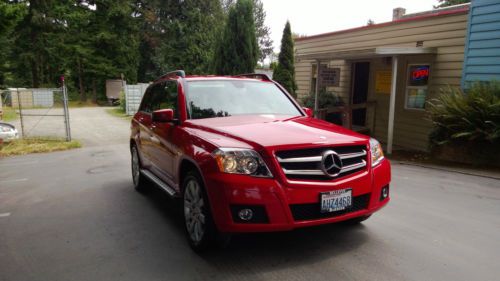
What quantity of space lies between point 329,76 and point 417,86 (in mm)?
3044

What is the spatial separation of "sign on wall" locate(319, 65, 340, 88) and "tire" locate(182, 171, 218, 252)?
9760 millimetres

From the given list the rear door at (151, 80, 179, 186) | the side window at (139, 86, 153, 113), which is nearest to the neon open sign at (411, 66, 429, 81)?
the side window at (139, 86, 153, 113)

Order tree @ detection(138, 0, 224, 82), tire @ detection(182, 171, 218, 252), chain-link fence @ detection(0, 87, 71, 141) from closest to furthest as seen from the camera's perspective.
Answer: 1. tire @ detection(182, 171, 218, 252)
2. chain-link fence @ detection(0, 87, 71, 141)
3. tree @ detection(138, 0, 224, 82)

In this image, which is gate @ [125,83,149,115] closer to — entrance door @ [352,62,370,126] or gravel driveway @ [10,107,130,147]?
gravel driveway @ [10,107,130,147]

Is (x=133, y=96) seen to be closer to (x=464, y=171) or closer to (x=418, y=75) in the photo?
(x=418, y=75)

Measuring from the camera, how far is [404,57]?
36.7ft

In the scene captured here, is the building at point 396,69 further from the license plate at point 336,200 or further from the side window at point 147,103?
the license plate at point 336,200

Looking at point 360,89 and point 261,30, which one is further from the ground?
point 261,30

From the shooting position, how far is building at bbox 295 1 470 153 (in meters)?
9.74

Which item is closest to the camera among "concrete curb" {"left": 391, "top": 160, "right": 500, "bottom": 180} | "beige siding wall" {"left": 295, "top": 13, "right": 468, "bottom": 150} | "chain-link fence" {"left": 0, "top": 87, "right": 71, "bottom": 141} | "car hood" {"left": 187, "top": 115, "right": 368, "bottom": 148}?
"car hood" {"left": 187, "top": 115, "right": 368, "bottom": 148}

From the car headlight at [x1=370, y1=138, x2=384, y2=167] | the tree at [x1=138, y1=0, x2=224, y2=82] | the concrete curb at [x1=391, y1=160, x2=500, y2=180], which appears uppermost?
the tree at [x1=138, y1=0, x2=224, y2=82]

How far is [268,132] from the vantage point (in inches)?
148

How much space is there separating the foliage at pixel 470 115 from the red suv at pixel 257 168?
4.91 meters

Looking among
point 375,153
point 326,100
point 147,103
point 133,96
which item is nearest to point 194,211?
point 375,153
